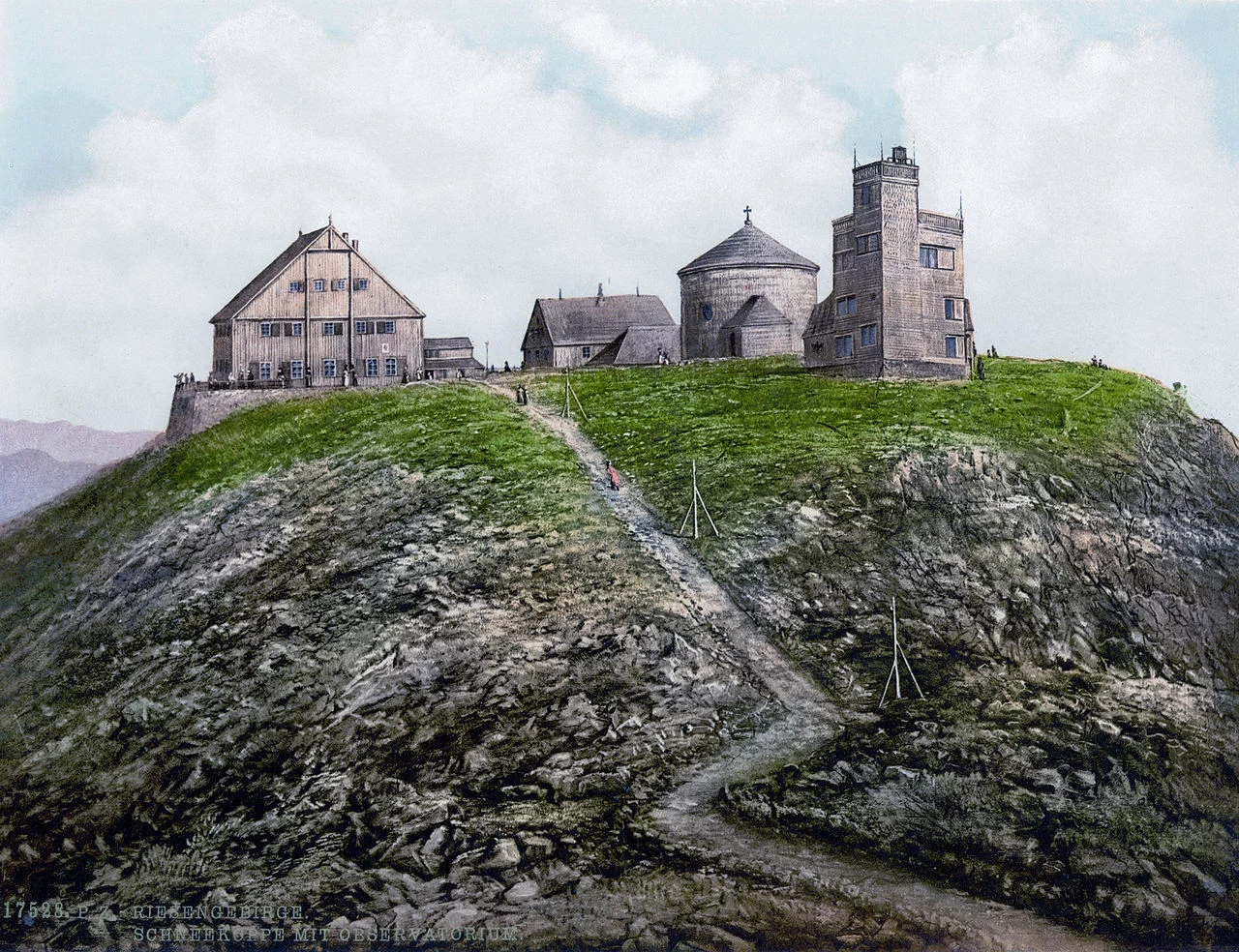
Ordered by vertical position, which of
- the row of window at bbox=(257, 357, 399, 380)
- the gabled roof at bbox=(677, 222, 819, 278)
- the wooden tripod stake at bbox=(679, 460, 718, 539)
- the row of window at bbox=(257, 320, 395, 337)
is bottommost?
the wooden tripod stake at bbox=(679, 460, 718, 539)

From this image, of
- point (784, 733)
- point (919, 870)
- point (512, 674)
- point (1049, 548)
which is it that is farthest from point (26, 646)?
Result: point (1049, 548)

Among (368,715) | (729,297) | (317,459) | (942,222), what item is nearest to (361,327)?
(317,459)

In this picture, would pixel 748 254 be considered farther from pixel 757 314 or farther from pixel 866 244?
pixel 866 244

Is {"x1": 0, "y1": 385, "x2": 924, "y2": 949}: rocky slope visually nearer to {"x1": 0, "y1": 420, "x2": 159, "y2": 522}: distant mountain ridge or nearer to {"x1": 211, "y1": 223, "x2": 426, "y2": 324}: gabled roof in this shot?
{"x1": 0, "y1": 420, "x2": 159, "y2": 522}: distant mountain ridge

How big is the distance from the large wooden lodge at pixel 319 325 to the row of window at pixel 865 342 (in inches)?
595

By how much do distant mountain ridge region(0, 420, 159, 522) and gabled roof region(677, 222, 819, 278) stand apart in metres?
23.6

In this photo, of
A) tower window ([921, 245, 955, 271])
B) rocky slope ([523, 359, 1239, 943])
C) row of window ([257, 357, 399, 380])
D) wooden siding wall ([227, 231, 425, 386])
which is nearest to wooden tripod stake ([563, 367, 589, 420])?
rocky slope ([523, 359, 1239, 943])

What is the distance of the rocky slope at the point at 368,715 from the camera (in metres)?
20.2

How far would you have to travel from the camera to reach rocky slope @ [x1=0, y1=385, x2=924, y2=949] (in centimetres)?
2017

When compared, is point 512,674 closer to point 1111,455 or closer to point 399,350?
point 1111,455

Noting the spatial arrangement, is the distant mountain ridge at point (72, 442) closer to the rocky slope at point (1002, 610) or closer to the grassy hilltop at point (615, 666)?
the grassy hilltop at point (615, 666)

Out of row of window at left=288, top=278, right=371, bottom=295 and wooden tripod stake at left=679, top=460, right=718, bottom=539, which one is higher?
row of window at left=288, top=278, right=371, bottom=295

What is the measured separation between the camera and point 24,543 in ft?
115

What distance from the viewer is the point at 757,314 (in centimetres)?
4962
